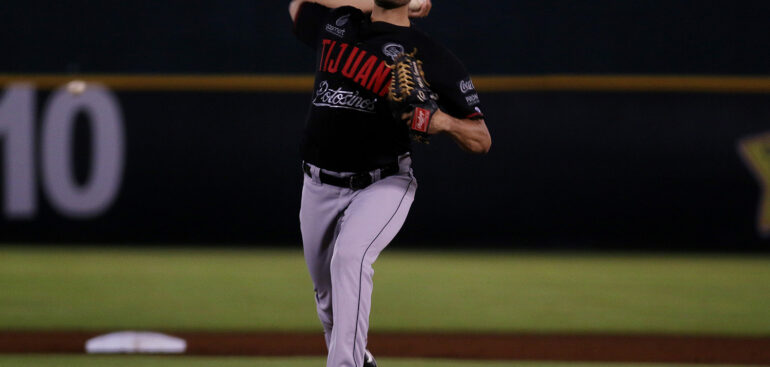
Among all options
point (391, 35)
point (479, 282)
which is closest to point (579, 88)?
point (479, 282)

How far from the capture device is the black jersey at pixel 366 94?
3631 millimetres

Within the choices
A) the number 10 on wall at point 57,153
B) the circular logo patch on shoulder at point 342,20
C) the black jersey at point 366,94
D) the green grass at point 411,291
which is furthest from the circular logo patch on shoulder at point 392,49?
the number 10 on wall at point 57,153

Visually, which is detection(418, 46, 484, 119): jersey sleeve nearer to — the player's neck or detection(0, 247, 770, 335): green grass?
the player's neck

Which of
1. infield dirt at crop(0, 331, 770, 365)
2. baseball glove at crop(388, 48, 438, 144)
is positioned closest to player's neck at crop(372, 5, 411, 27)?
baseball glove at crop(388, 48, 438, 144)

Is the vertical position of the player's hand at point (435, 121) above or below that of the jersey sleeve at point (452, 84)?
below

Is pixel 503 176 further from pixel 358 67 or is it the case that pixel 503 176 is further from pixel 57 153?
pixel 358 67

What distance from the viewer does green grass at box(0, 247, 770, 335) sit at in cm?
557

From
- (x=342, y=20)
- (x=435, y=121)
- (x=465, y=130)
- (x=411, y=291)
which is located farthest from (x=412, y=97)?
(x=411, y=291)

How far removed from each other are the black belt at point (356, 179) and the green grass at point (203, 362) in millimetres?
999

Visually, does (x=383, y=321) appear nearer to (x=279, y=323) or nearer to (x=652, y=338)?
(x=279, y=323)

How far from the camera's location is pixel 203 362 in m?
4.40

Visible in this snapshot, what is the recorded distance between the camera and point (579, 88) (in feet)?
27.6

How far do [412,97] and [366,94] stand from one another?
318 millimetres

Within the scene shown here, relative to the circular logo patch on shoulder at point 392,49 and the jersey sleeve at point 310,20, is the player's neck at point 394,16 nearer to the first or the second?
the circular logo patch on shoulder at point 392,49
